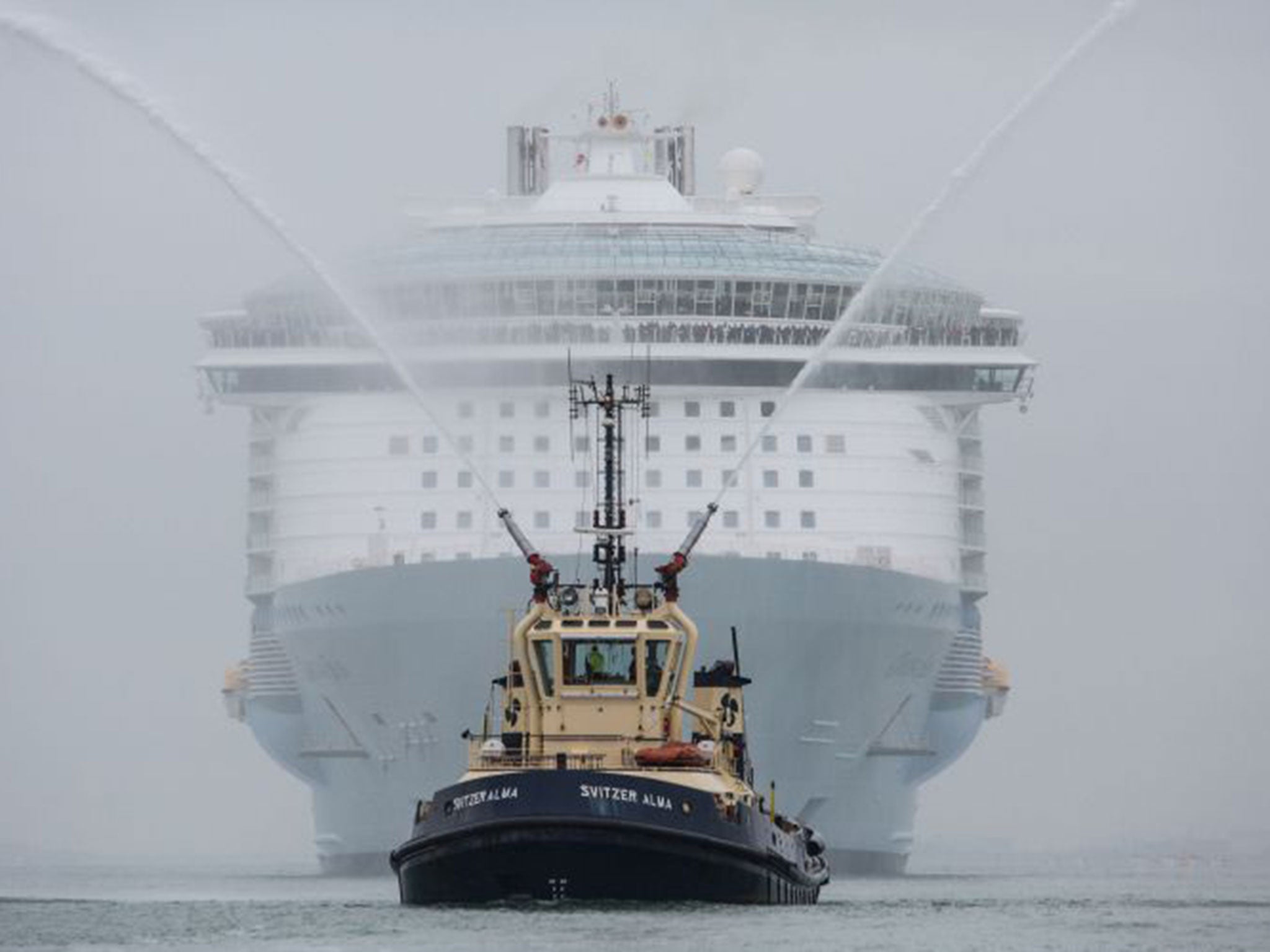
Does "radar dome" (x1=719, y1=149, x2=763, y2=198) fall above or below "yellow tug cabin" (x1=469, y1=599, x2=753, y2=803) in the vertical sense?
above

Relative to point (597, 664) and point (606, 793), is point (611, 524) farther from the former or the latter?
point (606, 793)

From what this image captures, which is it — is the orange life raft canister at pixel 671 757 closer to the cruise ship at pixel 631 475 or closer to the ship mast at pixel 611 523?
the ship mast at pixel 611 523

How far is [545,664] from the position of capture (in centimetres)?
6012

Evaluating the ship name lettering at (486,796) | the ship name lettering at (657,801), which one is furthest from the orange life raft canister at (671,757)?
the ship name lettering at (486,796)

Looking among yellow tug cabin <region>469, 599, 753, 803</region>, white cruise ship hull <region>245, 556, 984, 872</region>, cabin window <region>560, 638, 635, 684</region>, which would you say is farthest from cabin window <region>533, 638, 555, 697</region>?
white cruise ship hull <region>245, 556, 984, 872</region>

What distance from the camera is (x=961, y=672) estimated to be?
331 feet

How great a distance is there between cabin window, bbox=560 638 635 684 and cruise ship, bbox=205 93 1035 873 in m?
26.5

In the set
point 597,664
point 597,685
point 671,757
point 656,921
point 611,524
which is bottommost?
point 656,921

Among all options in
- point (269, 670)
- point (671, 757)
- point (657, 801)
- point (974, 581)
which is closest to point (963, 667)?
point (974, 581)

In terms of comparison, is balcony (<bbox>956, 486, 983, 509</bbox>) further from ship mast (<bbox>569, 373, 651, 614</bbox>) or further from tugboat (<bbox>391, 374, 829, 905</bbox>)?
tugboat (<bbox>391, 374, 829, 905</bbox>)

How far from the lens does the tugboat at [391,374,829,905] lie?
2247 inches

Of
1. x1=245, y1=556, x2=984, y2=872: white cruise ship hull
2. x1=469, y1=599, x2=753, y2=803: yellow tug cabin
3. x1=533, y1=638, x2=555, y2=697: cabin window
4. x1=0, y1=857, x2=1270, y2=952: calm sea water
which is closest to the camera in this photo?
x1=0, y1=857, x2=1270, y2=952: calm sea water

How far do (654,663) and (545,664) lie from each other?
1.54 metres

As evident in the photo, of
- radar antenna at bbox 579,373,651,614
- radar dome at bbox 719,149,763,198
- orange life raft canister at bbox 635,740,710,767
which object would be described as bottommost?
orange life raft canister at bbox 635,740,710,767
